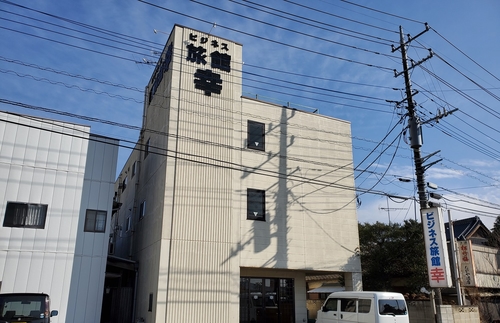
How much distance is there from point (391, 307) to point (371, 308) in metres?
0.71

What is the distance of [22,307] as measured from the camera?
35.6 ft

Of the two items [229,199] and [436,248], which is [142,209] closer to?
[229,199]

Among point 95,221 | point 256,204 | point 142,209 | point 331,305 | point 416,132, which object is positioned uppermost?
point 416,132

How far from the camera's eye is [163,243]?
15.2 m

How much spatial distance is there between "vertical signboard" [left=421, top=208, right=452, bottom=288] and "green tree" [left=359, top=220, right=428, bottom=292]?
3372mm

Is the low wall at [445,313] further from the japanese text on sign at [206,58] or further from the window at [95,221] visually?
the window at [95,221]

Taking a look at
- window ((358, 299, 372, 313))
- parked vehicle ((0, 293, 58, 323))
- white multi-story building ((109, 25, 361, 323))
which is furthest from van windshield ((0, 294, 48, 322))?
window ((358, 299, 372, 313))

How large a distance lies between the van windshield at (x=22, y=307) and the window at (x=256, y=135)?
10495mm

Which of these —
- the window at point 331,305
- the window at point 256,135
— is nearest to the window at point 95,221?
the window at point 256,135

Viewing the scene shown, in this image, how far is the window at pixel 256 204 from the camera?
17.8 metres

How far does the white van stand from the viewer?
13.4m

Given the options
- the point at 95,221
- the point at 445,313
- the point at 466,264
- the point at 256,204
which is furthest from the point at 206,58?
the point at 466,264

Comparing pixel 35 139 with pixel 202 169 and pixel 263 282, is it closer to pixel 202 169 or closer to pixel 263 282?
pixel 202 169

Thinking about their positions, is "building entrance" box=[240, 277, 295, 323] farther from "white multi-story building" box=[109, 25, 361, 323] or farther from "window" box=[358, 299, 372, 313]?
"window" box=[358, 299, 372, 313]
